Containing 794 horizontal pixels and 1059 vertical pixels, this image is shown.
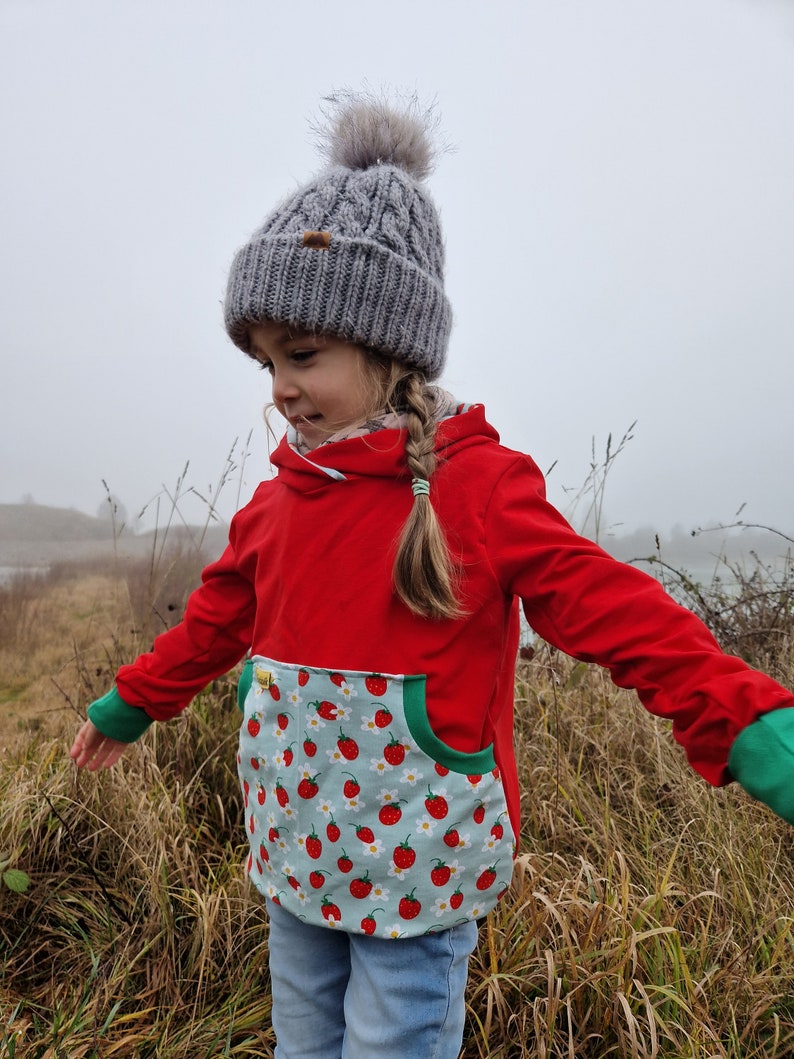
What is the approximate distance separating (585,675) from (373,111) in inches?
93.0

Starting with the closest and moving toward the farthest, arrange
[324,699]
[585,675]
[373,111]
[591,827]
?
[324,699]
[373,111]
[591,827]
[585,675]

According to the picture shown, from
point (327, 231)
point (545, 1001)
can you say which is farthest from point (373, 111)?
point (545, 1001)

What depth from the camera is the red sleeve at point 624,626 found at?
43.9 inches

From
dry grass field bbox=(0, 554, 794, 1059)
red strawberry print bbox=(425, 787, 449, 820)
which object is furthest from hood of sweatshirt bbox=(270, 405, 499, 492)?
dry grass field bbox=(0, 554, 794, 1059)

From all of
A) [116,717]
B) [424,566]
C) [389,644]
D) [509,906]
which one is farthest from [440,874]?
[116,717]

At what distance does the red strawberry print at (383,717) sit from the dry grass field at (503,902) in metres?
0.82

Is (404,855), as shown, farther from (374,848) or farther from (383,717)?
(383,717)

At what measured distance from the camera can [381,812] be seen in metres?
1.33

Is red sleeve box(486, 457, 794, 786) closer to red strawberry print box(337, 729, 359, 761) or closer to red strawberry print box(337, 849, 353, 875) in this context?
red strawberry print box(337, 729, 359, 761)

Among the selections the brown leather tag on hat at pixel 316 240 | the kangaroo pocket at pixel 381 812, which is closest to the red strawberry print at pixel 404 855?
the kangaroo pocket at pixel 381 812

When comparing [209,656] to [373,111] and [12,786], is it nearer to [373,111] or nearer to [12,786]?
[12,786]

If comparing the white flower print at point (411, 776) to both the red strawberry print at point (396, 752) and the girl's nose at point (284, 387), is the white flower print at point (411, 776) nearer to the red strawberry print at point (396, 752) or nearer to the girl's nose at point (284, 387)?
the red strawberry print at point (396, 752)

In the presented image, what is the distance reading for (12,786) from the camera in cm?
253

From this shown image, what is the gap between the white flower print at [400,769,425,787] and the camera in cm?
131
